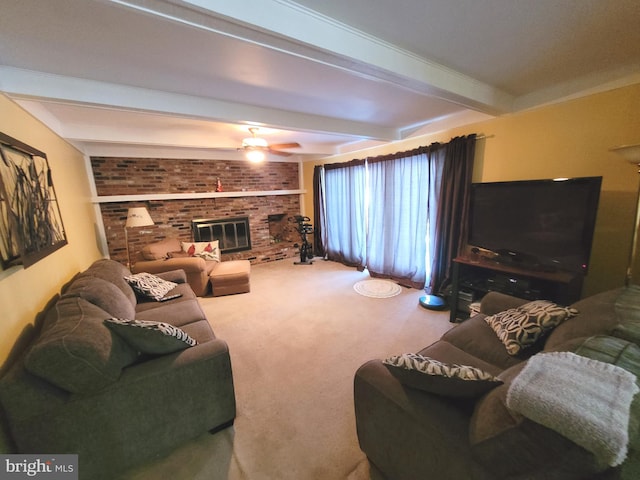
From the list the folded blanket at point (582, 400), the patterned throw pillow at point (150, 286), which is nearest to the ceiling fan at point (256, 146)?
the patterned throw pillow at point (150, 286)

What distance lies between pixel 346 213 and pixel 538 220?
2981 mm

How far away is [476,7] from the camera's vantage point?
4.03ft

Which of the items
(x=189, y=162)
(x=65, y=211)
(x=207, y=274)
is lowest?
(x=207, y=274)

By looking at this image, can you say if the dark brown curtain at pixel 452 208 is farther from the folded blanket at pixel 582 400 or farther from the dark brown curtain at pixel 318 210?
the dark brown curtain at pixel 318 210

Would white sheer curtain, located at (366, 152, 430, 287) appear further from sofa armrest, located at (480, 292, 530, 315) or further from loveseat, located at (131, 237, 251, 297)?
loveseat, located at (131, 237, 251, 297)

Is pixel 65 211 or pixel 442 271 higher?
pixel 65 211

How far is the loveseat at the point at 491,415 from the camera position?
2.05 feet

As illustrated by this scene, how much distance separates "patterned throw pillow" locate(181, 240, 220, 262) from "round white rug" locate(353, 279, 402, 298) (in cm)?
244

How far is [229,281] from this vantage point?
11.9 ft

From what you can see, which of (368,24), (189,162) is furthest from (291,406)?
(189,162)

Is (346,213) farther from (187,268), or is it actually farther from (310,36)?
(310,36)

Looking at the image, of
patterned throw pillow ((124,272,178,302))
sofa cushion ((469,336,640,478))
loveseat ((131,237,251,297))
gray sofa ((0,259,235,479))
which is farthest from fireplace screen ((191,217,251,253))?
sofa cushion ((469,336,640,478))

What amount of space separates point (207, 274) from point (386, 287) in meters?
2.70

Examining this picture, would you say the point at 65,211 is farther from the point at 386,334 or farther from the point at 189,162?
the point at 386,334
